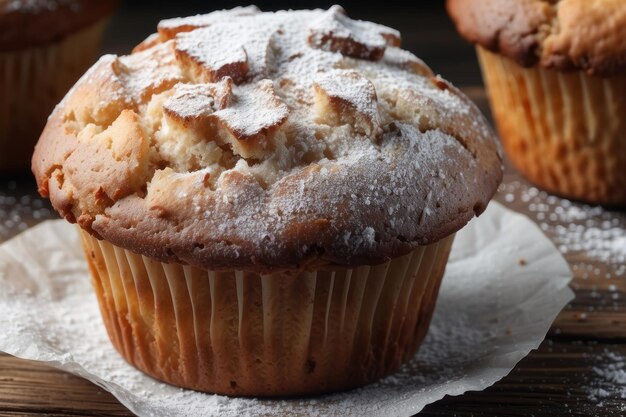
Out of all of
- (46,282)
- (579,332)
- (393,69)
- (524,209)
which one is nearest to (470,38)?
(524,209)

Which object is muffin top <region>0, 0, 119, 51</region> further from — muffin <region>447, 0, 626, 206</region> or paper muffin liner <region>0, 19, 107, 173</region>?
muffin <region>447, 0, 626, 206</region>

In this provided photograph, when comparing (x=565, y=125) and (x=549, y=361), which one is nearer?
(x=549, y=361)

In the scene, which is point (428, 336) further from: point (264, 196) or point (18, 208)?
point (18, 208)

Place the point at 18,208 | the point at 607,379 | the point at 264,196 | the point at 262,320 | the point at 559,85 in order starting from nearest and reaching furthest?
1. the point at 264,196
2. the point at 262,320
3. the point at 607,379
4. the point at 559,85
5. the point at 18,208

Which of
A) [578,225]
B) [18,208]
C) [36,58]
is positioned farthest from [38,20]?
[578,225]

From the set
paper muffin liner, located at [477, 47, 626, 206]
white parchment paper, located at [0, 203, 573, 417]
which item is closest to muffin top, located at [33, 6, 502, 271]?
white parchment paper, located at [0, 203, 573, 417]

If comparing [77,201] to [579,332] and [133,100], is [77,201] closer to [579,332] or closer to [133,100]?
[133,100]
